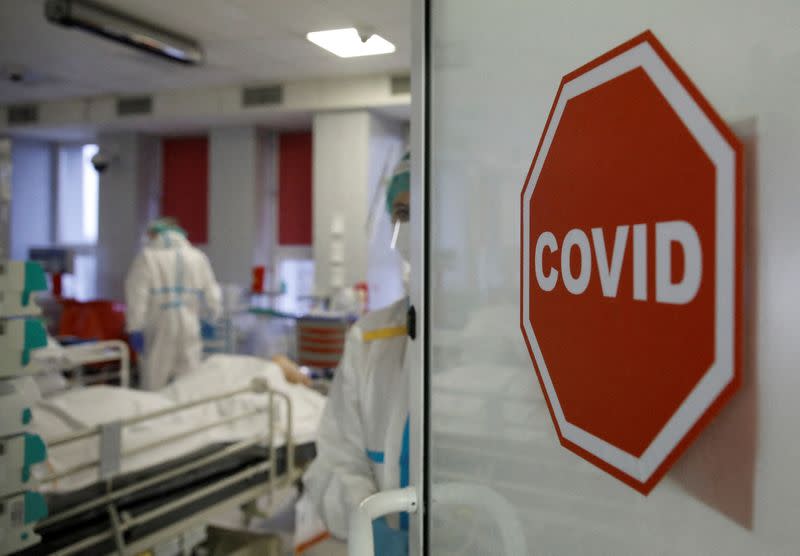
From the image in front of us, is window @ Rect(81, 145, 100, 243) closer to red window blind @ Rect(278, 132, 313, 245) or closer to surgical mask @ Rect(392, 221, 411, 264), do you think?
red window blind @ Rect(278, 132, 313, 245)

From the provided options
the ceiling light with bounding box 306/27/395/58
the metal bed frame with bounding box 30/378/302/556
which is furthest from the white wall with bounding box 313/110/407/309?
the ceiling light with bounding box 306/27/395/58

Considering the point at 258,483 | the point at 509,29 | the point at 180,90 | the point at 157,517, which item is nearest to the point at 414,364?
the point at 509,29

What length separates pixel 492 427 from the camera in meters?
0.73

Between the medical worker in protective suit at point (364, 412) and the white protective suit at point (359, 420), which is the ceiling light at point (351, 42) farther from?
the white protective suit at point (359, 420)

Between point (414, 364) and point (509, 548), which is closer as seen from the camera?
point (509, 548)

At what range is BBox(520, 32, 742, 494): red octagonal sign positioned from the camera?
40 cm

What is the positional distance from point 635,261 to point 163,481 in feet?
7.23

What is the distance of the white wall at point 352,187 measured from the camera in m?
5.79

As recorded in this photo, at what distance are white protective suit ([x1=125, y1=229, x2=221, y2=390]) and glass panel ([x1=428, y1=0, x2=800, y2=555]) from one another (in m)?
4.56

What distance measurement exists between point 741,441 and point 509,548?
0.37m

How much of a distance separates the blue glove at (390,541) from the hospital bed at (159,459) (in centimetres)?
92


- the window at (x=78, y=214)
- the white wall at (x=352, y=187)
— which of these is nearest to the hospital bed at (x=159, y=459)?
the white wall at (x=352, y=187)

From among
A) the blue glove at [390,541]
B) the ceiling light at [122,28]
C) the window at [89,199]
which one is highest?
the ceiling light at [122,28]

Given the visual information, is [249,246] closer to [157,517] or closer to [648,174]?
[157,517]
